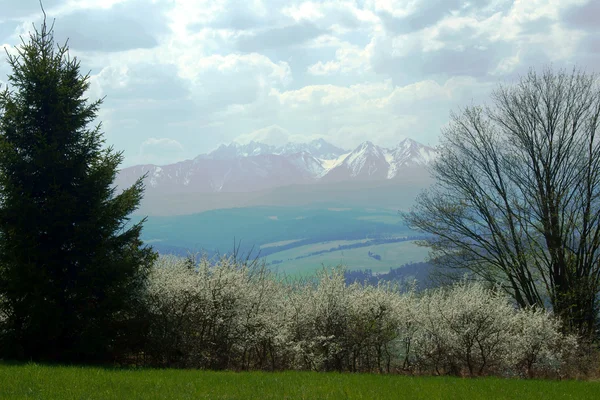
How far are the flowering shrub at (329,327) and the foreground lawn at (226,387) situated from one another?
302 cm

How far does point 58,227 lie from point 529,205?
60.2 feet

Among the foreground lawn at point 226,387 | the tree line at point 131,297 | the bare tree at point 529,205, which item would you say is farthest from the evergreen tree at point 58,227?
the bare tree at point 529,205

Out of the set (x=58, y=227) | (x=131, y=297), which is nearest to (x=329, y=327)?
(x=131, y=297)

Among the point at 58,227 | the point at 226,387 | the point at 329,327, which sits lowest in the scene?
the point at 329,327

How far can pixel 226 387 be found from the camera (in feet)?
27.2

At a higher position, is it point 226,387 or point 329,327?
point 226,387

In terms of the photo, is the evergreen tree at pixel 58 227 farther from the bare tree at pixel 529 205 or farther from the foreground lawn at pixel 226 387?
the bare tree at pixel 529 205

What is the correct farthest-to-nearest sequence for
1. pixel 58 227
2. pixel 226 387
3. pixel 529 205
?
1. pixel 529 205
2. pixel 58 227
3. pixel 226 387

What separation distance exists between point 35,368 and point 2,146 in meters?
5.64

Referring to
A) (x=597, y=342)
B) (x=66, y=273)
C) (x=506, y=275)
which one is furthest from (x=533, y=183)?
(x=66, y=273)

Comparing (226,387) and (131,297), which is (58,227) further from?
(226,387)

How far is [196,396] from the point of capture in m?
7.49

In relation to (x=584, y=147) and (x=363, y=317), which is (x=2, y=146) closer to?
(x=363, y=317)

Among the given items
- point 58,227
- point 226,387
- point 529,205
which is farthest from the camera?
point 529,205
